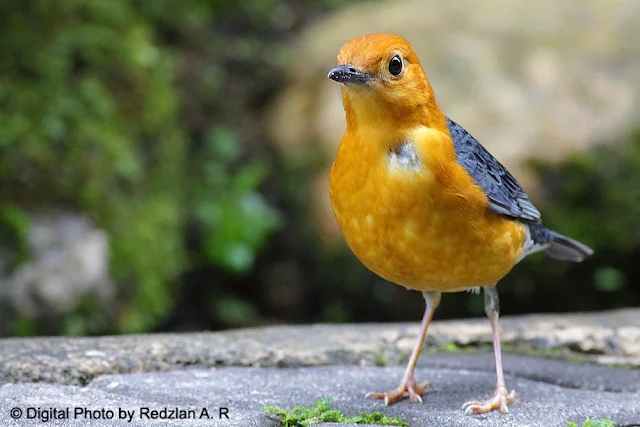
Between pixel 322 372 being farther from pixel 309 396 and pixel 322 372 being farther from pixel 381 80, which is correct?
pixel 381 80

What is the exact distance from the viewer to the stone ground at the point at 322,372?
396 cm

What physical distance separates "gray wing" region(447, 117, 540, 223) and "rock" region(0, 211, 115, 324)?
12.4ft

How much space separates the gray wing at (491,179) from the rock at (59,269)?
3.78 metres

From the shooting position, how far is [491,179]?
4.35 metres

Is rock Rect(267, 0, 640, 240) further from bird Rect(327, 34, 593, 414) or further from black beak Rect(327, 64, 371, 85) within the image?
black beak Rect(327, 64, 371, 85)

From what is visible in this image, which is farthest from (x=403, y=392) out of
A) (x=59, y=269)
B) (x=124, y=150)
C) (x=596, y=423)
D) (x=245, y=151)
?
(x=245, y=151)

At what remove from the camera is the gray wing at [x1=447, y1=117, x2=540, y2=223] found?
166 inches

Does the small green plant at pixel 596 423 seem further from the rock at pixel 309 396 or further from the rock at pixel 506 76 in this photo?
the rock at pixel 506 76

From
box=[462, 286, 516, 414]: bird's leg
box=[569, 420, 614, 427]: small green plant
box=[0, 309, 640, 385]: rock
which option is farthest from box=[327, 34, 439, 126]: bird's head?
box=[0, 309, 640, 385]: rock

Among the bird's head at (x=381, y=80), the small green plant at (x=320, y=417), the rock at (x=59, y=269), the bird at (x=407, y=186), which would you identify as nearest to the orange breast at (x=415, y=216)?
the bird at (x=407, y=186)

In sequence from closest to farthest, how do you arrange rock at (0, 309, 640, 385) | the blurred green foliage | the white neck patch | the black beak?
the black beak, the white neck patch, rock at (0, 309, 640, 385), the blurred green foliage

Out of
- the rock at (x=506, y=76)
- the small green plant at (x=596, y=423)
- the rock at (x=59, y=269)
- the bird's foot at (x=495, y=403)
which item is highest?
the rock at (x=506, y=76)

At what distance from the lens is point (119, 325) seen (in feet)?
23.2

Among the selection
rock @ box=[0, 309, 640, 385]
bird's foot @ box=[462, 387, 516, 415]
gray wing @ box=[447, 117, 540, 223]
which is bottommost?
bird's foot @ box=[462, 387, 516, 415]
